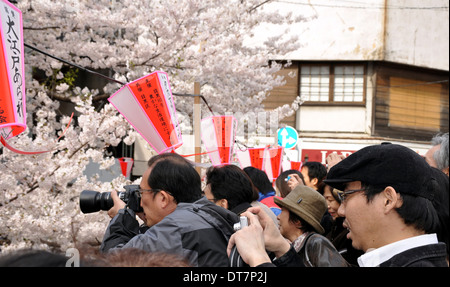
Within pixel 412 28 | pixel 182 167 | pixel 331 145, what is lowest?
pixel 331 145

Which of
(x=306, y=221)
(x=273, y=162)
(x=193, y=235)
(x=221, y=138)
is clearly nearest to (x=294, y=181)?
(x=306, y=221)

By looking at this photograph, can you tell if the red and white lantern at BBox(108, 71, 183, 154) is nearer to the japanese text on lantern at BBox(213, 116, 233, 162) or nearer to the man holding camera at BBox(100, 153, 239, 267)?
the man holding camera at BBox(100, 153, 239, 267)

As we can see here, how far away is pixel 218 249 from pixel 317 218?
957mm

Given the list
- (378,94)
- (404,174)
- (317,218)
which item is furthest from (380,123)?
(404,174)

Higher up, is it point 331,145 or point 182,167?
point 182,167

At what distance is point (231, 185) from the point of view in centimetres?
339

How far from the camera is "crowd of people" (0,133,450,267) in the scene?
5.69 ft

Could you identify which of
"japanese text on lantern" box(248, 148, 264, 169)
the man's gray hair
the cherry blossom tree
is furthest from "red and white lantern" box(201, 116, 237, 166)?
the man's gray hair

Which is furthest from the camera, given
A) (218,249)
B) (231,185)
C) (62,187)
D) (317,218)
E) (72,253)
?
(62,187)

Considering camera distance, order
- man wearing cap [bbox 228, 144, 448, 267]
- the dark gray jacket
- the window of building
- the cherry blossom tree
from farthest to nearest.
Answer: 1. the window of building
2. the cherry blossom tree
3. the dark gray jacket
4. man wearing cap [bbox 228, 144, 448, 267]

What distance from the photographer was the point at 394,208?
1.79 meters

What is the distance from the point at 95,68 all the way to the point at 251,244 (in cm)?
700

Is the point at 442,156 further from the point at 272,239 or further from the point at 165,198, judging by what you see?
the point at 165,198

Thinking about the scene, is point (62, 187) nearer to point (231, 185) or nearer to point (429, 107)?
point (231, 185)
